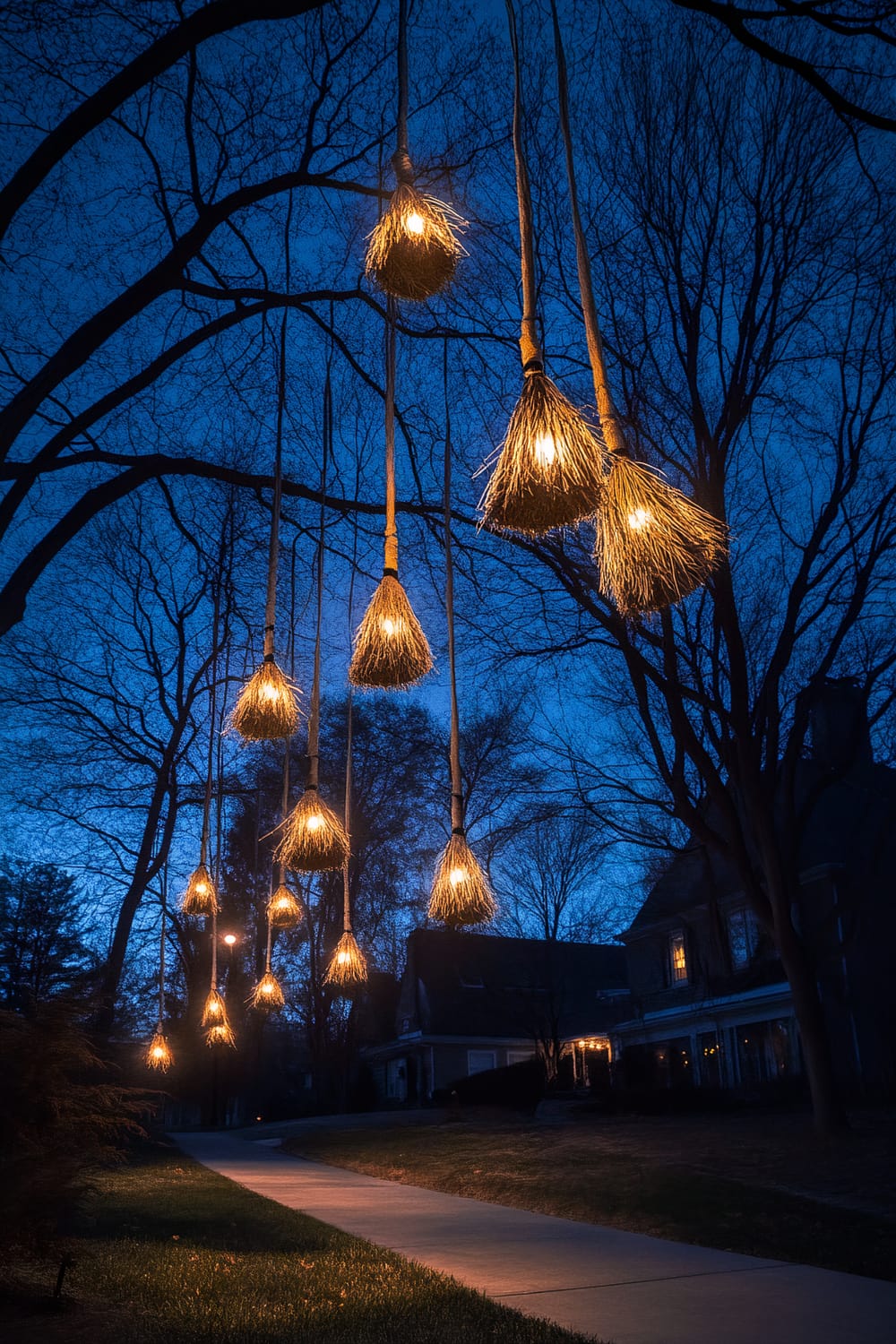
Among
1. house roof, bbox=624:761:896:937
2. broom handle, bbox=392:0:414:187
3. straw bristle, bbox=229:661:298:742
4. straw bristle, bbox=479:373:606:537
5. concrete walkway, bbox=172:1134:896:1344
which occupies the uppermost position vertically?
house roof, bbox=624:761:896:937

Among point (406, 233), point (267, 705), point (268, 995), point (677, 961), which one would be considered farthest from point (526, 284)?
point (677, 961)

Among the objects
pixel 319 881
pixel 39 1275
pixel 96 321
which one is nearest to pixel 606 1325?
pixel 39 1275

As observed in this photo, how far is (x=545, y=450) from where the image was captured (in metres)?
2.79

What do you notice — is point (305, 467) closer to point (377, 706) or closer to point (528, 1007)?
point (377, 706)

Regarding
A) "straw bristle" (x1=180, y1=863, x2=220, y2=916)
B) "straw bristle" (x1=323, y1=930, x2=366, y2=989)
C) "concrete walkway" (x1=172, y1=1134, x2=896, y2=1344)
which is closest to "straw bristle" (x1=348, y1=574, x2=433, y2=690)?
"concrete walkway" (x1=172, y1=1134, x2=896, y2=1344)

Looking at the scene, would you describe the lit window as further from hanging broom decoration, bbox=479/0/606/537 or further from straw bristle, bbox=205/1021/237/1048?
hanging broom decoration, bbox=479/0/606/537

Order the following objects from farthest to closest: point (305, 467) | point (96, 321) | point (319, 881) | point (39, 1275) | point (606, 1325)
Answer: point (319, 881) < point (305, 467) < point (96, 321) < point (39, 1275) < point (606, 1325)

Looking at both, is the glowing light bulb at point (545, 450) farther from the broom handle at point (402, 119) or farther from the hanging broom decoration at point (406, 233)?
the broom handle at point (402, 119)

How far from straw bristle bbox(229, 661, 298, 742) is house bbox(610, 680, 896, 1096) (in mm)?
12103

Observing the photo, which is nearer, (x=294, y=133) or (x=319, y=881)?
(x=294, y=133)

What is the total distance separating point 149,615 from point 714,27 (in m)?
10.8

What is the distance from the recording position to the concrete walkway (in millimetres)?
4586

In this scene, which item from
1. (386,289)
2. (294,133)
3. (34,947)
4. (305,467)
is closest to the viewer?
(386,289)

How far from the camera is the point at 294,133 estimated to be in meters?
7.95
